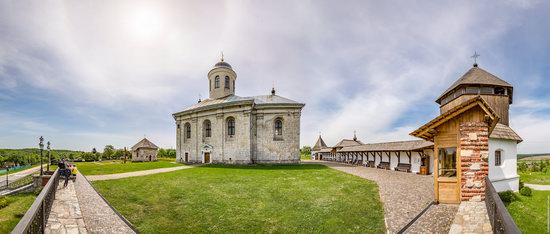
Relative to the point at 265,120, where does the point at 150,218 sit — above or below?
below

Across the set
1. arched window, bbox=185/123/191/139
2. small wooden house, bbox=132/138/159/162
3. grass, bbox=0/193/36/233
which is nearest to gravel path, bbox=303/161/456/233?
grass, bbox=0/193/36/233

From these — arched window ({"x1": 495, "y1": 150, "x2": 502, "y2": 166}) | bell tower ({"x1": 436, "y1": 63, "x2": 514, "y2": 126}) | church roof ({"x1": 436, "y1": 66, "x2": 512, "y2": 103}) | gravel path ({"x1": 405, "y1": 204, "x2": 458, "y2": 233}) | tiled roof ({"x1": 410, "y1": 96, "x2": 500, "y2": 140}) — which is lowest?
gravel path ({"x1": 405, "y1": 204, "x2": 458, "y2": 233})

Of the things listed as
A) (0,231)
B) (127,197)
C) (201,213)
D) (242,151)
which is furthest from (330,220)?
(242,151)

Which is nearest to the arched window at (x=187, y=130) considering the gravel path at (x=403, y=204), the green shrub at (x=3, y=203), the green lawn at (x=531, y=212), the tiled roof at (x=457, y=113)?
the green shrub at (x=3, y=203)

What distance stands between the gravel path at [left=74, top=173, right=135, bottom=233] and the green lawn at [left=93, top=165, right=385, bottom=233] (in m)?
0.34

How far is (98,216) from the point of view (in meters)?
7.73

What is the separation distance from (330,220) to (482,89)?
15533 mm

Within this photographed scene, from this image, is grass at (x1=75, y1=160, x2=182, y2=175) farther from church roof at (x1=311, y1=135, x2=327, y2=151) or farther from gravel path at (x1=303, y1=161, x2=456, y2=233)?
church roof at (x1=311, y1=135, x2=327, y2=151)

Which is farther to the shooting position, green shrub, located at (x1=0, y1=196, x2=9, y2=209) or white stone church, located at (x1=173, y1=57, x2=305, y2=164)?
white stone church, located at (x1=173, y1=57, x2=305, y2=164)

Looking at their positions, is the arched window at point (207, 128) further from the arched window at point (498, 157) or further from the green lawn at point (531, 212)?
the green lawn at point (531, 212)

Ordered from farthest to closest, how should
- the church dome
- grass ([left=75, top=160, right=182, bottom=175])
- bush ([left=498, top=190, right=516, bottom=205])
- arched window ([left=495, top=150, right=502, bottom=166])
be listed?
the church dome, grass ([left=75, top=160, right=182, bottom=175]), arched window ([left=495, top=150, right=502, bottom=166]), bush ([left=498, top=190, right=516, bottom=205])

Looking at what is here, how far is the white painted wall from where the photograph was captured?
13.4 meters

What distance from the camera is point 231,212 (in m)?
8.84

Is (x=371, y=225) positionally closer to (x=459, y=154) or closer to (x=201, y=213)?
(x=459, y=154)
